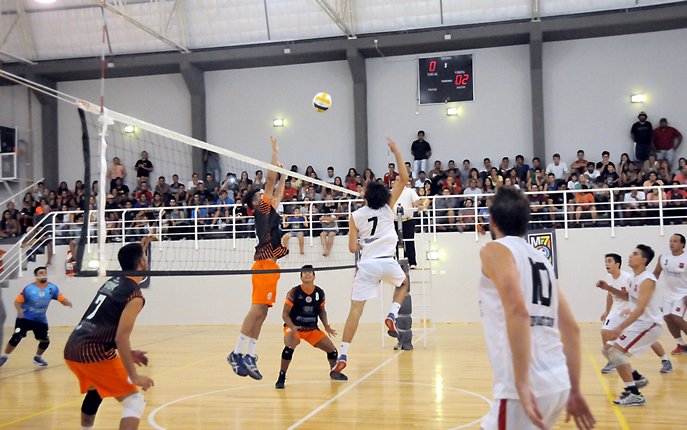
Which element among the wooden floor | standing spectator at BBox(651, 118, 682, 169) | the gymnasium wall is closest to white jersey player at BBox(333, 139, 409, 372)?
the wooden floor

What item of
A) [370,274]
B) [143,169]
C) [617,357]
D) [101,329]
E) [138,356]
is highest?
[143,169]

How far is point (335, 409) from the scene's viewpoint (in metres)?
7.09

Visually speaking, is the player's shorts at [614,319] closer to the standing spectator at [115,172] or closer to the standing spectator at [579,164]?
the standing spectator at [579,164]

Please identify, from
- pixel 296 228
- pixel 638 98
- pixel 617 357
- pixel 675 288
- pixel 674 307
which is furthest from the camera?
pixel 638 98

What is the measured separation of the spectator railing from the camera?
619 inches

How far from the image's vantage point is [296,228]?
59.6 feet

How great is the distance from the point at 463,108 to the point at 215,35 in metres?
7.80

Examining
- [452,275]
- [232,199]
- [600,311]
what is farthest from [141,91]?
[600,311]

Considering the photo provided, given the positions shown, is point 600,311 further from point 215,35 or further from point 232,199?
point 215,35

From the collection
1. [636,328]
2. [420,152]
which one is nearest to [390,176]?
[420,152]

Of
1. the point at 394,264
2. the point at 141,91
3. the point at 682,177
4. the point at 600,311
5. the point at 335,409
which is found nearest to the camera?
the point at 335,409

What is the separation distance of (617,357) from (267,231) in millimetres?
3909

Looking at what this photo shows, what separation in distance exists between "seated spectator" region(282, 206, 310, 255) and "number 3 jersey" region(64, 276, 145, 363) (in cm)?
1125

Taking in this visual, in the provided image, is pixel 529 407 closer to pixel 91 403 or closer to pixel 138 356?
pixel 138 356
